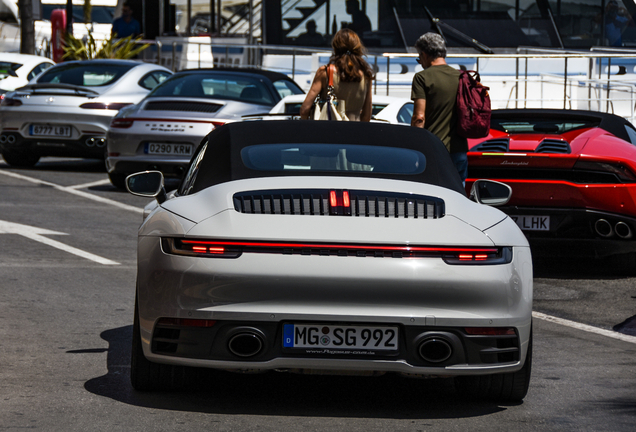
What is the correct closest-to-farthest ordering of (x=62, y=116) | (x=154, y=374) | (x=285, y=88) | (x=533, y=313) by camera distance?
1. (x=154, y=374)
2. (x=533, y=313)
3. (x=285, y=88)
4. (x=62, y=116)

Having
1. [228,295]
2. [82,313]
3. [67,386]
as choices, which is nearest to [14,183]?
[82,313]

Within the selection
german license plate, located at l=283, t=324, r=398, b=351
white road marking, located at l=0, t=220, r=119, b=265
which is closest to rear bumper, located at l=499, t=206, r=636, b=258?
white road marking, located at l=0, t=220, r=119, b=265

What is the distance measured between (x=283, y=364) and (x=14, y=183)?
32.1ft

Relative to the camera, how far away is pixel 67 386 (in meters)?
4.89

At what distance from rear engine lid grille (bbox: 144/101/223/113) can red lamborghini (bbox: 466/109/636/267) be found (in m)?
4.34

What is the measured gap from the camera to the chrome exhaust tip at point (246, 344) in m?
4.24

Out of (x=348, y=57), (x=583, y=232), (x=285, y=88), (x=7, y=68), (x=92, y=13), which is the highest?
(x=92, y=13)

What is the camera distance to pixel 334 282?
4.19 metres

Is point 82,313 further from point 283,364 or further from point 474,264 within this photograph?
point 474,264

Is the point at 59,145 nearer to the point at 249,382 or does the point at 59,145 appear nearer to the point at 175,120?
the point at 175,120

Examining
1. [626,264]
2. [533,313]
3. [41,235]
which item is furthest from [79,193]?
[533,313]

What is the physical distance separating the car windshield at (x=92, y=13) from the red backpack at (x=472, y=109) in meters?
34.2

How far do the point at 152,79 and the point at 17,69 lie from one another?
4.93m

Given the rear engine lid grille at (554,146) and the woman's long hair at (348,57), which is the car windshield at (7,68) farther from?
the rear engine lid grille at (554,146)
